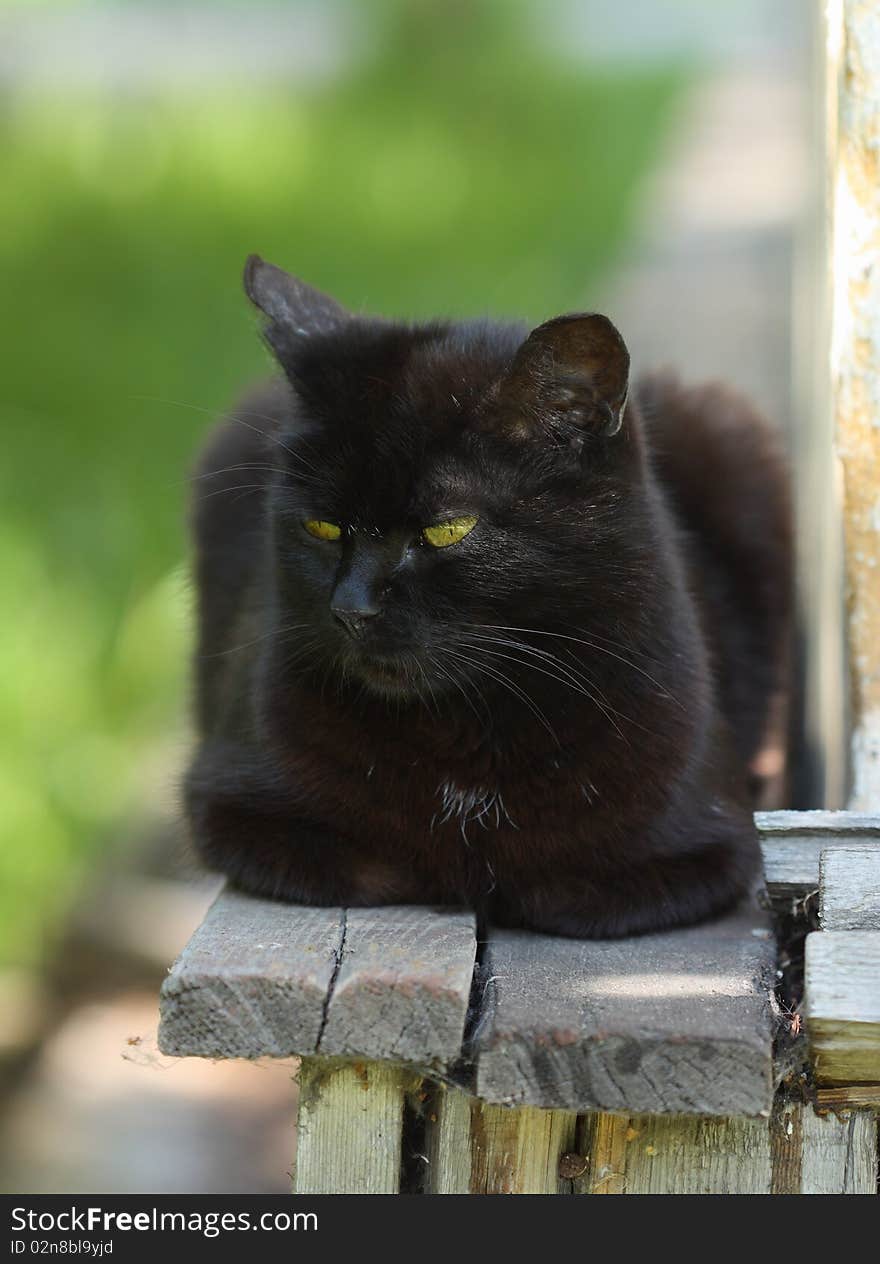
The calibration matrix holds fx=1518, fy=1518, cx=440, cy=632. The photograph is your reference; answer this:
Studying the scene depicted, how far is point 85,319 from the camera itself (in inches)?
240

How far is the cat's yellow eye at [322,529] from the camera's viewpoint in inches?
80.1

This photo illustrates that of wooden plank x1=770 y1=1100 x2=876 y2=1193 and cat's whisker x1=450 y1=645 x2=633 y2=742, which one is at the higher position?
cat's whisker x1=450 y1=645 x2=633 y2=742

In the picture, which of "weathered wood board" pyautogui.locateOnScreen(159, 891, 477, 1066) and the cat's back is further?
the cat's back

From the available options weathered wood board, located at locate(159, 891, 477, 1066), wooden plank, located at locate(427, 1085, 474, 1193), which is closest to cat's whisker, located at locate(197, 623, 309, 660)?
weathered wood board, located at locate(159, 891, 477, 1066)

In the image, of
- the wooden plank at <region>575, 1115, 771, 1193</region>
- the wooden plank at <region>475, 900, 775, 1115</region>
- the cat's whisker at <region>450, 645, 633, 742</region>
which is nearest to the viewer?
the wooden plank at <region>475, 900, 775, 1115</region>

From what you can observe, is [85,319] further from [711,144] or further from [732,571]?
[711,144]

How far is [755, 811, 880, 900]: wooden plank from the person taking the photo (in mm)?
2021

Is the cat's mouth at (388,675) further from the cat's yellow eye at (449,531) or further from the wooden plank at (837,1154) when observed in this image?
the wooden plank at (837,1154)

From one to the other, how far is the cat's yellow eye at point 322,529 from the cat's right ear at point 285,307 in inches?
10.9

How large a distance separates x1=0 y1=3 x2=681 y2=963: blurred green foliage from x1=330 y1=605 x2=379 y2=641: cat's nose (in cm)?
126

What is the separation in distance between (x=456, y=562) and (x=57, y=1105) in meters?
2.88

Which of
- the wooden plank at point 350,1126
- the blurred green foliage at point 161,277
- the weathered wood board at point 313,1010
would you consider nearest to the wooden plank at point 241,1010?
the weathered wood board at point 313,1010

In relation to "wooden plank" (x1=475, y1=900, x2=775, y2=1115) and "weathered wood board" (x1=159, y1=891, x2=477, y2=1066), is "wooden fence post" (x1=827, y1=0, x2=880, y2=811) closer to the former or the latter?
"wooden plank" (x1=475, y1=900, x2=775, y2=1115)
